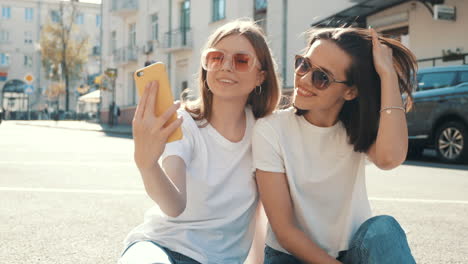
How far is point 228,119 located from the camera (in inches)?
104

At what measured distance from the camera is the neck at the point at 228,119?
8.60ft

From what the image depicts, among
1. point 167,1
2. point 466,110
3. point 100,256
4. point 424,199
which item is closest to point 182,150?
point 100,256

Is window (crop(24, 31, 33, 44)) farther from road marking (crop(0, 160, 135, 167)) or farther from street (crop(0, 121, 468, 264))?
street (crop(0, 121, 468, 264))

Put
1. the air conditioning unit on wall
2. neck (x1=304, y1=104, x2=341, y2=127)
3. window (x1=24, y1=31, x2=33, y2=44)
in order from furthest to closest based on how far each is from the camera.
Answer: window (x1=24, y1=31, x2=33, y2=44), the air conditioning unit on wall, neck (x1=304, y1=104, x2=341, y2=127)

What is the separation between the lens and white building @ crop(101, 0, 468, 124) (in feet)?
55.6

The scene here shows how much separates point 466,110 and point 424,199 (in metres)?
4.30

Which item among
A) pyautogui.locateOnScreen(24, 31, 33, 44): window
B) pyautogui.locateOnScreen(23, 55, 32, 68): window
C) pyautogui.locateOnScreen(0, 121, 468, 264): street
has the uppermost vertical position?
pyautogui.locateOnScreen(24, 31, 33, 44): window

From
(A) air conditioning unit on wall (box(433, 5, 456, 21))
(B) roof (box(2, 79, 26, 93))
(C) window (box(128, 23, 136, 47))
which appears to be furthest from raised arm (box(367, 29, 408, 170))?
(B) roof (box(2, 79, 26, 93))

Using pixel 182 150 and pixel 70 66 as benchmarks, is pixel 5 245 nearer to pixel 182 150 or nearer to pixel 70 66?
pixel 182 150

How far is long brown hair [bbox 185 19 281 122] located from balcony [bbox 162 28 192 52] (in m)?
26.8

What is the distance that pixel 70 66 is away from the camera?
174 feet

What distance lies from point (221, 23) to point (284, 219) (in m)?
24.1

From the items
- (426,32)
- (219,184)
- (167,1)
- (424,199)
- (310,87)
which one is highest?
(167,1)

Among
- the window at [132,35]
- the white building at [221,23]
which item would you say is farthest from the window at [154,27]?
the window at [132,35]
